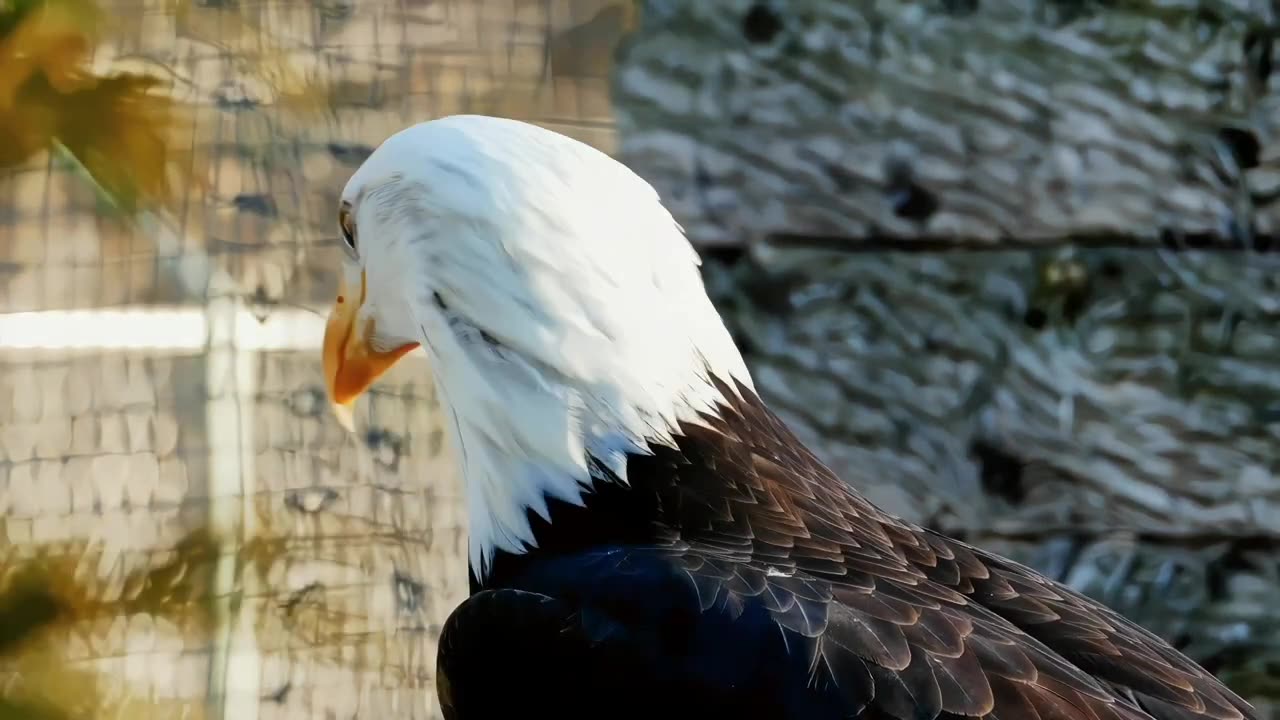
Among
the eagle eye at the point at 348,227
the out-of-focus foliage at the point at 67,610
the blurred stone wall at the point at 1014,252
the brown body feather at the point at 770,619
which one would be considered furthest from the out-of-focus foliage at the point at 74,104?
the blurred stone wall at the point at 1014,252

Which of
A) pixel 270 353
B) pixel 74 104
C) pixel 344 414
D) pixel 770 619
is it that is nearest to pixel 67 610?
pixel 74 104

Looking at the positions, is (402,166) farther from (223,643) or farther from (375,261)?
(223,643)

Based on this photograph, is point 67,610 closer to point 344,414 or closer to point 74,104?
point 74,104

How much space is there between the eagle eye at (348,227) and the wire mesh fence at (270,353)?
0.12 m

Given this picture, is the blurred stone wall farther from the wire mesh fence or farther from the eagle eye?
the eagle eye

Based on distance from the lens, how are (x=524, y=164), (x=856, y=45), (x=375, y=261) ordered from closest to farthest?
(x=524, y=164), (x=375, y=261), (x=856, y=45)

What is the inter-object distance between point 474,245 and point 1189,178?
4.47 ft

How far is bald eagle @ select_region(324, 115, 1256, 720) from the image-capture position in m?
1.11

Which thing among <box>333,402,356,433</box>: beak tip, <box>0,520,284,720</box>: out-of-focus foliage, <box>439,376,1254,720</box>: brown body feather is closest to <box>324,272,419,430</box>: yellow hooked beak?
<box>333,402,356,433</box>: beak tip

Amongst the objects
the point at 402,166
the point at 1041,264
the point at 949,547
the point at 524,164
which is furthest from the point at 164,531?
the point at 1041,264

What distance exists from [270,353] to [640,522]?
805 mm

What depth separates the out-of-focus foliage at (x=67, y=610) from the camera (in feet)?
2.08

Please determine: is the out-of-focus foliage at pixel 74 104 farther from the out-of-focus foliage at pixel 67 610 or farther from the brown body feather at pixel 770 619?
the brown body feather at pixel 770 619

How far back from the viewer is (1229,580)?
2.25 m
